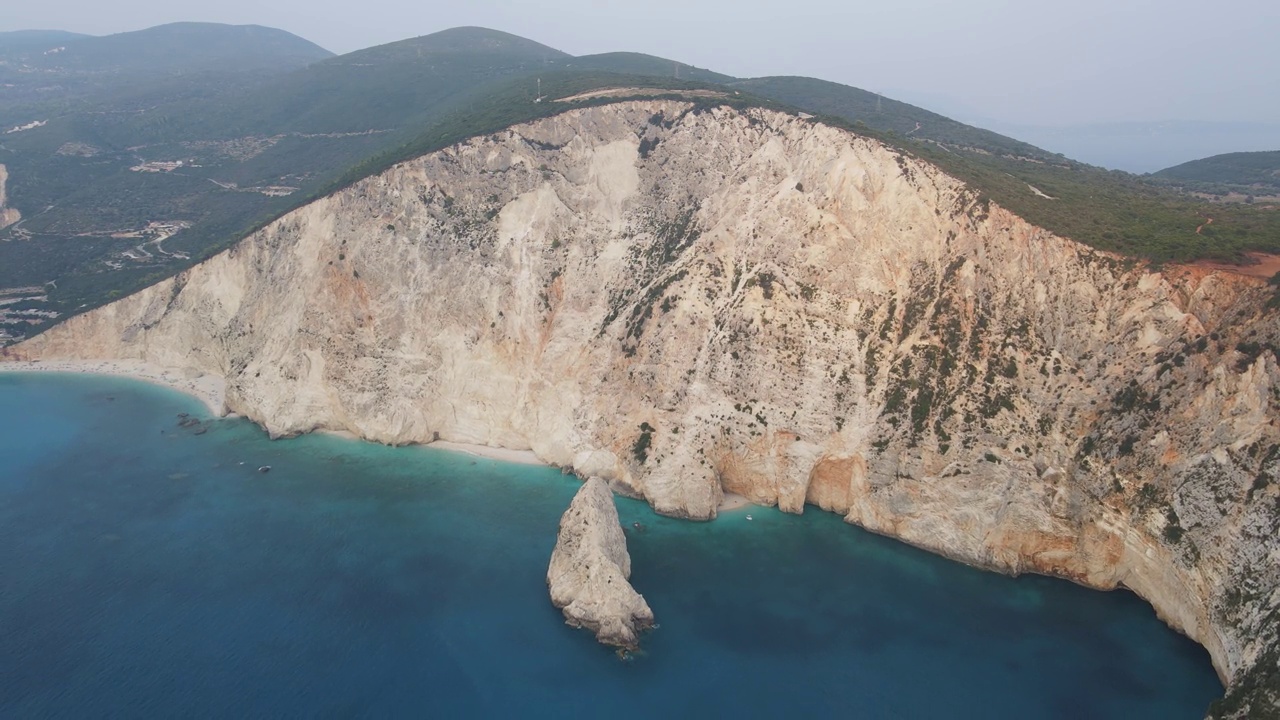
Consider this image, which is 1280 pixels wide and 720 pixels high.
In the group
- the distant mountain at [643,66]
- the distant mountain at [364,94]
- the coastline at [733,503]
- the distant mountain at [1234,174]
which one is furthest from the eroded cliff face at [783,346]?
the distant mountain at [643,66]

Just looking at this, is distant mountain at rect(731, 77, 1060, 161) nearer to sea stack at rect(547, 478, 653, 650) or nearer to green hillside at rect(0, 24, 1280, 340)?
green hillside at rect(0, 24, 1280, 340)

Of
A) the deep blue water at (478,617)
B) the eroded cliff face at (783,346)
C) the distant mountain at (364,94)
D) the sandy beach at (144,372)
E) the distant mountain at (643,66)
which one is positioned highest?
the distant mountain at (643,66)

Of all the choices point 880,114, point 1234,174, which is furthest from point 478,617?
point 1234,174

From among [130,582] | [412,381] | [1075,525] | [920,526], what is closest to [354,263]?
[412,381]

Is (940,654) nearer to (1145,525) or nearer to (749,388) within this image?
(1145,525)

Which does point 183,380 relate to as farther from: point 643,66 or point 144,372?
point 643,66

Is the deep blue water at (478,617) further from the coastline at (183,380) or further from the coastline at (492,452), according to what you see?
the coastline at (183,380)
